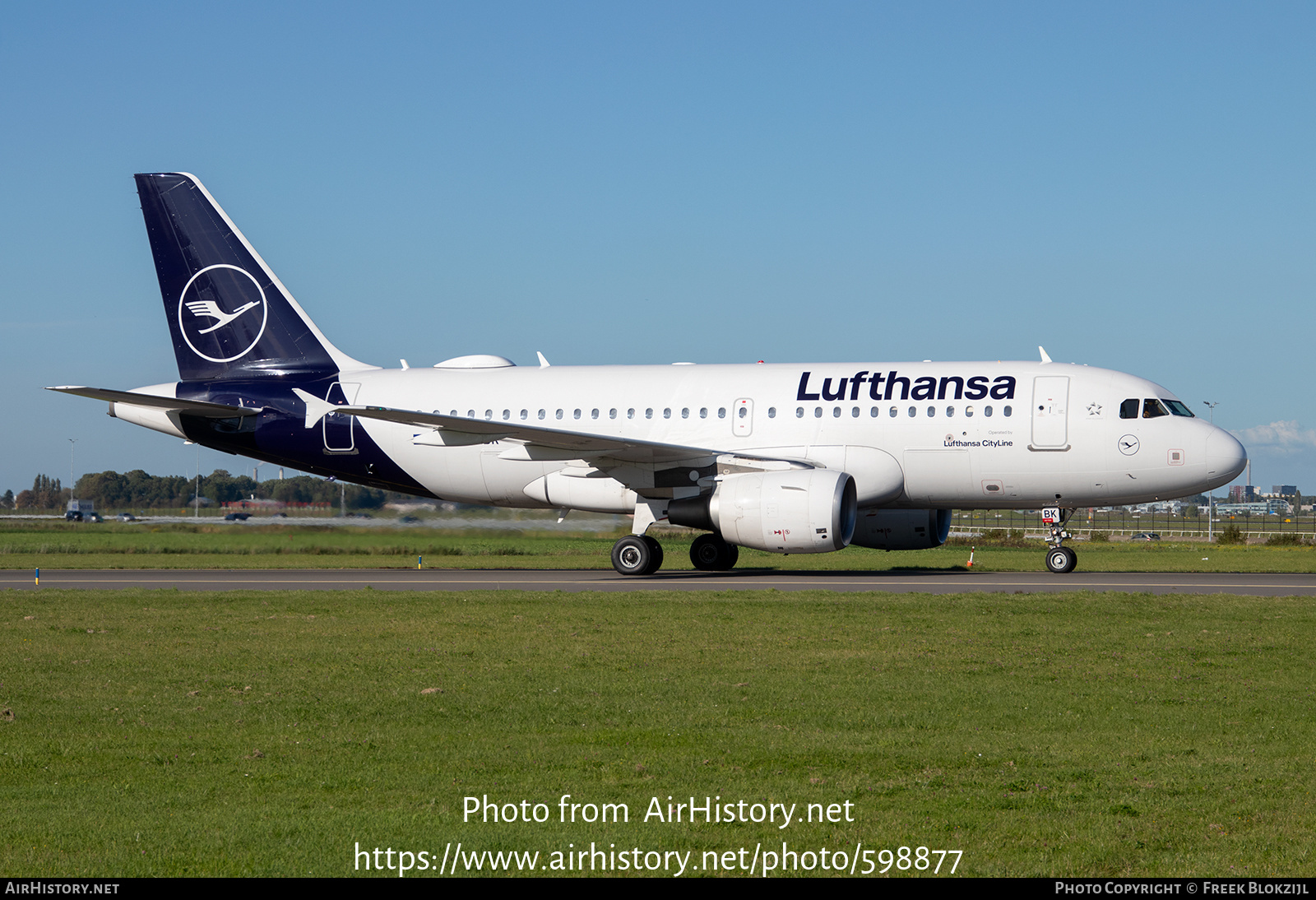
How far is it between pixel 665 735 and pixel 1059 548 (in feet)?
61.5

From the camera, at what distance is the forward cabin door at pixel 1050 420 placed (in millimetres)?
24797

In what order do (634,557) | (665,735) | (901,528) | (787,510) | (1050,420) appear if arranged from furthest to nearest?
(901,528), (634,557), (1050,420), (787,510), (665,735)

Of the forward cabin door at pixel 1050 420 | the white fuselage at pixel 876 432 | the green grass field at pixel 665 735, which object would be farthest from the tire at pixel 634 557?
the green grass field at pixel 665 735

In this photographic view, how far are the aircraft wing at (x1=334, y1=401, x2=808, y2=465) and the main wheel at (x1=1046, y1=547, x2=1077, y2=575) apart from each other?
5.62m

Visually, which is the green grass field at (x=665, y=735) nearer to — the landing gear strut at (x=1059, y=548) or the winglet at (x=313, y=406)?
the landing gear strut at (x=1059, y=548)

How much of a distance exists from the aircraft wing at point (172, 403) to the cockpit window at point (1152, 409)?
1929cm

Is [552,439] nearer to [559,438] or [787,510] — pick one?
[559,438]

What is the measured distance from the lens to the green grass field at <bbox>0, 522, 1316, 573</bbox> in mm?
30281

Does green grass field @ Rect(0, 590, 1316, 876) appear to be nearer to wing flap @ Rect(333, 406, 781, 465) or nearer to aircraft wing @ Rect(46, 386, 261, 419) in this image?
wing flap @ Rect(333, 406, 781, 465)

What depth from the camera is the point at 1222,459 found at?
24.5m

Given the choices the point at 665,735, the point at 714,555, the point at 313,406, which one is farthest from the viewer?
the point at 313,406

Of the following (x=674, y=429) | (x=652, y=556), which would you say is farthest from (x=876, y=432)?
(x=652, y=556)
